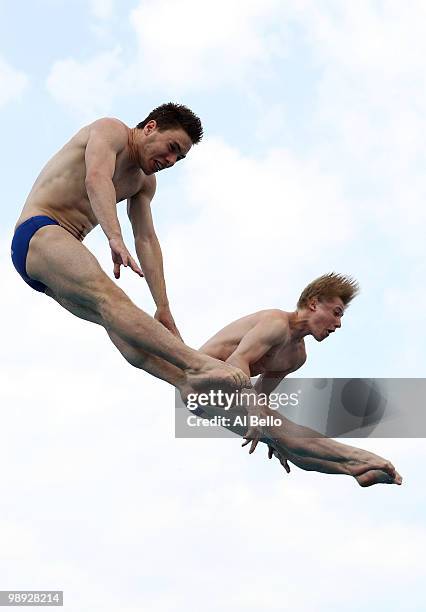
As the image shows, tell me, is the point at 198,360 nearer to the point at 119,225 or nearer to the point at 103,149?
the point at 119,225

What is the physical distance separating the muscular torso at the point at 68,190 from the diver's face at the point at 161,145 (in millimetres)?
180

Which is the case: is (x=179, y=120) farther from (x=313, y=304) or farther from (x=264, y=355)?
(x=264, y=355)

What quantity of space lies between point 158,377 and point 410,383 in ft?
11.6

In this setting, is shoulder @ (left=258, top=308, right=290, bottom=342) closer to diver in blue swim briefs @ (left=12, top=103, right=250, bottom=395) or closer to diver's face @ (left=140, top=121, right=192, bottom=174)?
diver in blue swim briefs @ (left=12, top=103, right=250, bottom=395)

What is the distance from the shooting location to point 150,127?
9539 millimetres

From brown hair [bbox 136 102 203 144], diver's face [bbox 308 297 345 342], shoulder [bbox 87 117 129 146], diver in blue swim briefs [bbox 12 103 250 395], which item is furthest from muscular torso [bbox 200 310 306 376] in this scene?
shoulder [bbox 87 117 129 146]

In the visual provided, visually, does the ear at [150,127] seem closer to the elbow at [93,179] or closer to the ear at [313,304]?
the elbow at [93,179]

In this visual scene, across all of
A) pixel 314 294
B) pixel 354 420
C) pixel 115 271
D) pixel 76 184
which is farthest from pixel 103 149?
pixel 354 420

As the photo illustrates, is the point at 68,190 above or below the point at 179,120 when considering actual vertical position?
below

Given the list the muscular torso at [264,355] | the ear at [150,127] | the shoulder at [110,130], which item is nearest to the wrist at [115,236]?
the shoulder at [110,130]

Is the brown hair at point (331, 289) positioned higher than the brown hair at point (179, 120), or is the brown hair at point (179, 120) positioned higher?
the brown hair at point (179, 120)

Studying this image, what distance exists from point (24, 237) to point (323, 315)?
3.29m

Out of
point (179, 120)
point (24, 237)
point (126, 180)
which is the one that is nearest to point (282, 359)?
point (126, 180)

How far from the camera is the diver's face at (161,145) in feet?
31.1
